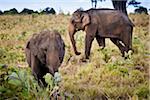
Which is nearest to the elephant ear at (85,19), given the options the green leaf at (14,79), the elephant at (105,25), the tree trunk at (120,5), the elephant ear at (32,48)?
the elephant at (105,25)

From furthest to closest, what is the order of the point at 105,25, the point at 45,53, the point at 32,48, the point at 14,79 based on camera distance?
the point at 105,25 → the point at 32,48 → the point at 45,53 → the point at 14,79

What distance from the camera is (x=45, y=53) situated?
4996mm

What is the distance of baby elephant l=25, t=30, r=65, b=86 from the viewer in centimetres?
475

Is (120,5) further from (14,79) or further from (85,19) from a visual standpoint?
(14,79)

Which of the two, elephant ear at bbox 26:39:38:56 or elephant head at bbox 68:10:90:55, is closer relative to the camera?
elephant ear at bbox 26:39:38:56

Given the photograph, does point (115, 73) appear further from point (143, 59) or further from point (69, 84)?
point (143, 59)

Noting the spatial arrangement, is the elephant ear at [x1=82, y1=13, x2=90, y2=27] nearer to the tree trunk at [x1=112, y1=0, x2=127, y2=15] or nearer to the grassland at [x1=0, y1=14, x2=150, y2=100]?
the grassland at [x1=0, y1=14, x2=150, y2=100]

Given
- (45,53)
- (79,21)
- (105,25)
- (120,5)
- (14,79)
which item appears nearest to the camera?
(14,79)

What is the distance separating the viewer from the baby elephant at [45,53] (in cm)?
475

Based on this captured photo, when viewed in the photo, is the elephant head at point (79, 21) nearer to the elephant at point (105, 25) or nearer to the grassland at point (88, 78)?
the elephant at point (105, 25)

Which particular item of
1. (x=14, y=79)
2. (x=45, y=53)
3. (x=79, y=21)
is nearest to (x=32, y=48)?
(x=45, y=53)

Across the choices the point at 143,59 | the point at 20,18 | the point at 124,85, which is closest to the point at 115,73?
the point at 124,85

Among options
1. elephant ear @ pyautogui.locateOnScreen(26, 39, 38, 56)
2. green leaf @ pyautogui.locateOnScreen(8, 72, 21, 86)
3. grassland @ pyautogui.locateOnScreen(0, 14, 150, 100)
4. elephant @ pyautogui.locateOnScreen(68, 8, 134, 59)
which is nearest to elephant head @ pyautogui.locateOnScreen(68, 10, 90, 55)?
elephant @ pyautogui.locateOnScreen(68, 8, 134, 59)

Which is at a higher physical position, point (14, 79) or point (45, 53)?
point (14, 79)
